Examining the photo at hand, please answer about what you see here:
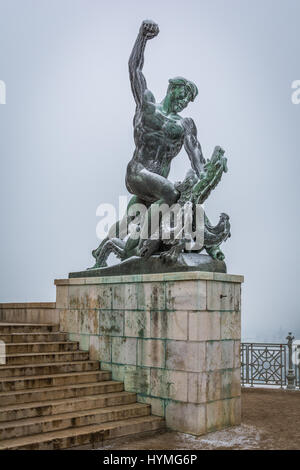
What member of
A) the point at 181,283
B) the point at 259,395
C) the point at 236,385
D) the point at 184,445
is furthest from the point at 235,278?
the point at 259,395

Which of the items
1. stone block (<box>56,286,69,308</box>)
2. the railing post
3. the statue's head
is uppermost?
the statue's head

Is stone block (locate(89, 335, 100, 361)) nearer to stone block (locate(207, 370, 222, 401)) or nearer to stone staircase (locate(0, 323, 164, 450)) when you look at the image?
stone staircase (locate(0, 323, 164, 450))

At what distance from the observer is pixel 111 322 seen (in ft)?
24.4

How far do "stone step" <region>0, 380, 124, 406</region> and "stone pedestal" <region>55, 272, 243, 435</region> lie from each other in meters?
0.27

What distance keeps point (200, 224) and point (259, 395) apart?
13.8 feet

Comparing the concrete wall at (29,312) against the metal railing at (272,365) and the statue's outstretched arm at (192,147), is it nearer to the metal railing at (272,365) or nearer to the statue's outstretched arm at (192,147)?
the statue's outstretched arm at (192,147)

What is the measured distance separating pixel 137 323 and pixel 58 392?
4.61 ft

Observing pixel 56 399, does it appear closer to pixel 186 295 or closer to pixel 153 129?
pixel 186 295

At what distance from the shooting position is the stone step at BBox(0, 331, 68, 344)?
7.40 m

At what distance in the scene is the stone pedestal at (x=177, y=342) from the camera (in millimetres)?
6332

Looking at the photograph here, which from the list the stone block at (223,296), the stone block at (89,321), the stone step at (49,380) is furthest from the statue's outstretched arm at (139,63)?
the stone step at (49,380)

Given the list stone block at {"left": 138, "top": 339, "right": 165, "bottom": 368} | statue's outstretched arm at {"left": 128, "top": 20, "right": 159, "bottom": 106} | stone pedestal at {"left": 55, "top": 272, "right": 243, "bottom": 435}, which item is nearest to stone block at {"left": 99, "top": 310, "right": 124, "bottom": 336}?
stone pedestal at {"left": 55, "top": 272, "right": 243, "bottom": 435}

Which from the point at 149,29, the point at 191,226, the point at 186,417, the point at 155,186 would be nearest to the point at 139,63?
the point at 149,29
